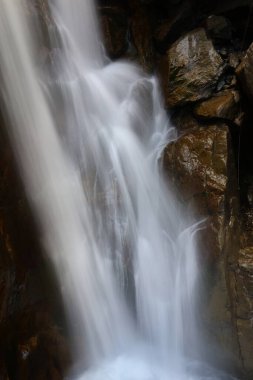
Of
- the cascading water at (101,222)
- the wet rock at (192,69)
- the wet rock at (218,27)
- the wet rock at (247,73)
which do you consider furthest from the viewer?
the wet rock at (218,27)

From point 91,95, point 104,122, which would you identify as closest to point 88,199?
point 104,122

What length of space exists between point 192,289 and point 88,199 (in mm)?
1935

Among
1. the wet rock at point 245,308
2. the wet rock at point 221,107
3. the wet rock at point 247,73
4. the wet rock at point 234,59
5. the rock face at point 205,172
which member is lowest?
the wet rock at point 245,308

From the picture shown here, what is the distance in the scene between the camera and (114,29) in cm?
628

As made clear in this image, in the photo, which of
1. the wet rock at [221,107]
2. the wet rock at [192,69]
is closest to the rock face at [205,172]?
the wet rock at [221,107]

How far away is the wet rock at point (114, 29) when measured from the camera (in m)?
6.25

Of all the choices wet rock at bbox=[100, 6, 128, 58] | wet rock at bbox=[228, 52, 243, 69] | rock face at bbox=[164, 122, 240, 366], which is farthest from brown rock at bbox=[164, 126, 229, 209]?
wet rock at bbox=[100, 6, 128, 58]

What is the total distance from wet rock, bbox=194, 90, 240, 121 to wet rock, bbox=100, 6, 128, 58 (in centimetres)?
186

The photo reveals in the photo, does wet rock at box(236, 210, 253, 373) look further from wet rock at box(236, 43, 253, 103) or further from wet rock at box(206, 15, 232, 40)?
wet rock at box(206, 15, 232, 40)

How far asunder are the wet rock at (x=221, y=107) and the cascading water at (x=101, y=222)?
0.62 metres

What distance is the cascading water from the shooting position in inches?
191

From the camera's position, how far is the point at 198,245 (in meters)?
4.95

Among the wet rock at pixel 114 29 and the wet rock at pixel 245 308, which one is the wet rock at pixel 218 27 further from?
the wet rock at pixel 245 308

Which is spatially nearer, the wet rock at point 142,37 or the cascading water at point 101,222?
the cascading water at point 101,222
